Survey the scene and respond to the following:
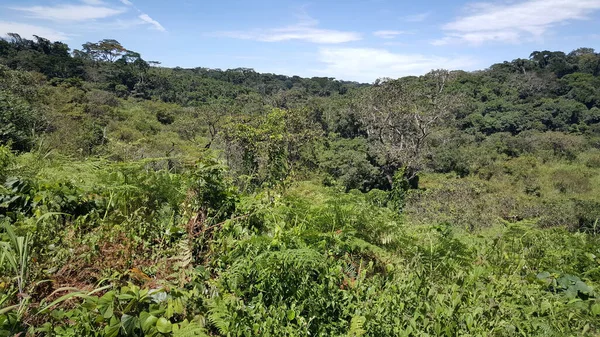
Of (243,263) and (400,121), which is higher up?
(243,263)

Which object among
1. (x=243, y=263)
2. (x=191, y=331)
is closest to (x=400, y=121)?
(x=243, y=263)

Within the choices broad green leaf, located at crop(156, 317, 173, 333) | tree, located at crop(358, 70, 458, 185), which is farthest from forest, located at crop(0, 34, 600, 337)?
tree, located at crop(358, 70, 458, 185)

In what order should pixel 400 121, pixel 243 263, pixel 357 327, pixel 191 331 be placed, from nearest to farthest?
pixel 191 331 → pixel 357 327 → pixel 243 263 → pixel 400 121

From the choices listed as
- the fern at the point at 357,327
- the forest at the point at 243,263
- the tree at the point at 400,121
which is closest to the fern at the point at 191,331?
the forest at the point at 243,263

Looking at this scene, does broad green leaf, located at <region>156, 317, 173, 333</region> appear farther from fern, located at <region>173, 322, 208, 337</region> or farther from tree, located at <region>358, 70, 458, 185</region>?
tree, located at <region>358, 70, 458, 185</region>

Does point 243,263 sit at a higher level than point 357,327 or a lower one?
higher

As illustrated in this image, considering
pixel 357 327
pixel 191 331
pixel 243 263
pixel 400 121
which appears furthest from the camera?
pixel 400 121

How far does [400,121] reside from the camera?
21875 mm

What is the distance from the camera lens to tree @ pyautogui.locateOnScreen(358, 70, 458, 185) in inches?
790

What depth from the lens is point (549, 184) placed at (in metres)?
24.7

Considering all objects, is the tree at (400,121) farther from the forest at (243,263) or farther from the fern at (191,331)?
the fern at (191,331)

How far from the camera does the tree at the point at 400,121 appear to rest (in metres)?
20.1

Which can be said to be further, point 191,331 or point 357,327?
point 357,327

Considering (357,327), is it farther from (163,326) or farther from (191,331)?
(163,326)
